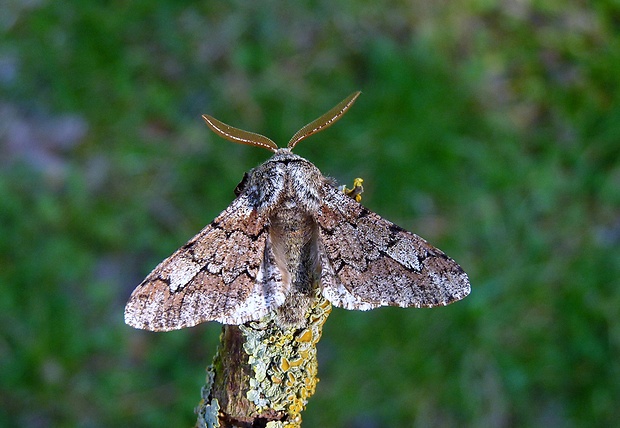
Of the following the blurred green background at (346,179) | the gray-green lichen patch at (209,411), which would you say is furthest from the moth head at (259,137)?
the blurred green background at (346,179)

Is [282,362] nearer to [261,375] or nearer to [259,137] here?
[261,375]

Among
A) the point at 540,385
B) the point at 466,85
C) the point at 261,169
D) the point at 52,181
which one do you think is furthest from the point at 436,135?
the point at 52,181

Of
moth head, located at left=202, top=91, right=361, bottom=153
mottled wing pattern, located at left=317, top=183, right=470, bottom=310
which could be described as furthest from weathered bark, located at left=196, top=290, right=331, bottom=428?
moth head, located at left=202, top=91, right=361, bottom=153

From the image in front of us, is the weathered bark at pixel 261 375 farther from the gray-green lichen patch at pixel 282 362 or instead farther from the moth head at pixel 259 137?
the moth head at pixel 259 137

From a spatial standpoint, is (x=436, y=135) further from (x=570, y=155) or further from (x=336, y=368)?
(x=336, y=368)

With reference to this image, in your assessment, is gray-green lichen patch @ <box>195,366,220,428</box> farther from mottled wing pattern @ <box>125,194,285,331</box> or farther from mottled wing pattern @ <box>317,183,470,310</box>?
mottled wing pattern @ <box>317,183,470,310</box>
